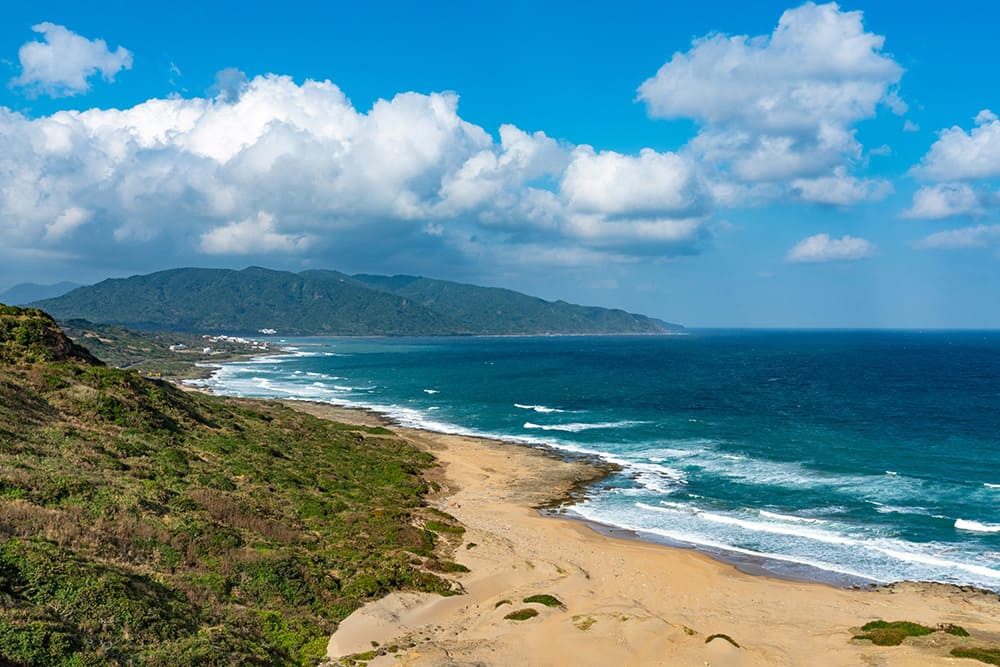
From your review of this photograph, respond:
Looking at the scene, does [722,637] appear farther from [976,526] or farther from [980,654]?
[976,526]

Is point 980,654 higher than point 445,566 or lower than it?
higher

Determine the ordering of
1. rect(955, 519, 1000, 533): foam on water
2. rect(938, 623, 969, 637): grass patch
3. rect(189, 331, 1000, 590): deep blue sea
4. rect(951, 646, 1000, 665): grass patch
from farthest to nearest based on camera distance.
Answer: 1. rect(955, 519, 1000, 533): foam on water
2. rect(189, 331, 1000, 590): deep blue sea
3. rect(938, 623, 969, 637): grass patch
4. rect(951, 646, 1000, 665): grass patch

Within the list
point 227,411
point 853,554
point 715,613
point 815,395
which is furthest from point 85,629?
point 815,395

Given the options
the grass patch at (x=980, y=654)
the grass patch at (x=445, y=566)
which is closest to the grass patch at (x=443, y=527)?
the grass patch at (x=445, y=566)

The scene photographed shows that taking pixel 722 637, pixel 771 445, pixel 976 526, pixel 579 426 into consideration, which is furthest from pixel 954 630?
pixel 579 426

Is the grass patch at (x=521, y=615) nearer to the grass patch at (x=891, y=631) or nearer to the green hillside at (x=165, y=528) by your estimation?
the green hillside at (x=165, y=528)

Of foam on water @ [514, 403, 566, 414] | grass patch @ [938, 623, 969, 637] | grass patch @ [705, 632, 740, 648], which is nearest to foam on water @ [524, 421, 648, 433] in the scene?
foam on water @ [514, 403, 566, 414]

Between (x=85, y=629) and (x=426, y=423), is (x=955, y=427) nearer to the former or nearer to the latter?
(x=426, y=423)

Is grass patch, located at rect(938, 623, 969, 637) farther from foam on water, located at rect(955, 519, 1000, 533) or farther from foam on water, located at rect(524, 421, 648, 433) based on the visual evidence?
foam on water, located at rect(524, 421, 648, 433)
